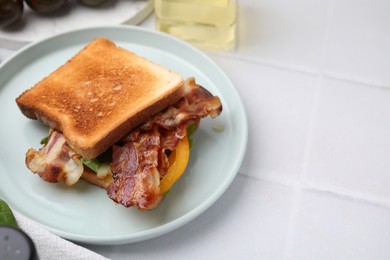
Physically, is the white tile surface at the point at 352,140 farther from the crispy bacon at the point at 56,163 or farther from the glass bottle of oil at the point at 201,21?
the crispy bacon at the point at 56,163

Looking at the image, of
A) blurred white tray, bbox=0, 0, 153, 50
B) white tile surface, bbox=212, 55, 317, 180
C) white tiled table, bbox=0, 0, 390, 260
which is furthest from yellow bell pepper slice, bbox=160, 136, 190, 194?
blurred white tray, bbox=0, 0, 153, 50

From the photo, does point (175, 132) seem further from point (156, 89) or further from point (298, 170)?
point (298, 170)

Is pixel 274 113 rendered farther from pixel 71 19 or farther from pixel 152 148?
pixel 71 19

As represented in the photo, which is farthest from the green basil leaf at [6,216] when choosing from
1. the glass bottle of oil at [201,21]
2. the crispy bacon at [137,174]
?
the glass bottle of oil at [201,21]

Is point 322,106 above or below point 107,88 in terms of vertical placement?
below

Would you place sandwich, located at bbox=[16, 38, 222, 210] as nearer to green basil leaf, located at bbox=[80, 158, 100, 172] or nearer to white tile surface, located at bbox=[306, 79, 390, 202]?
green basil leaf, located at bbox=[80, 158, 100, 172]

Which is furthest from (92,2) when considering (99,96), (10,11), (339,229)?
(339,229)

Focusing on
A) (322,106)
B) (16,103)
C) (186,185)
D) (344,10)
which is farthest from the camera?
(344,10)

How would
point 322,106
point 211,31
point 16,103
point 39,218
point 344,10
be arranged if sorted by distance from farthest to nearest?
1. point 344,10
2. point 211,31
3. point 322,106
4. point 16,103
5. point 39,218

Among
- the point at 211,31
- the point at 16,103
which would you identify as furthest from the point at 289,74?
the point at 16,103
